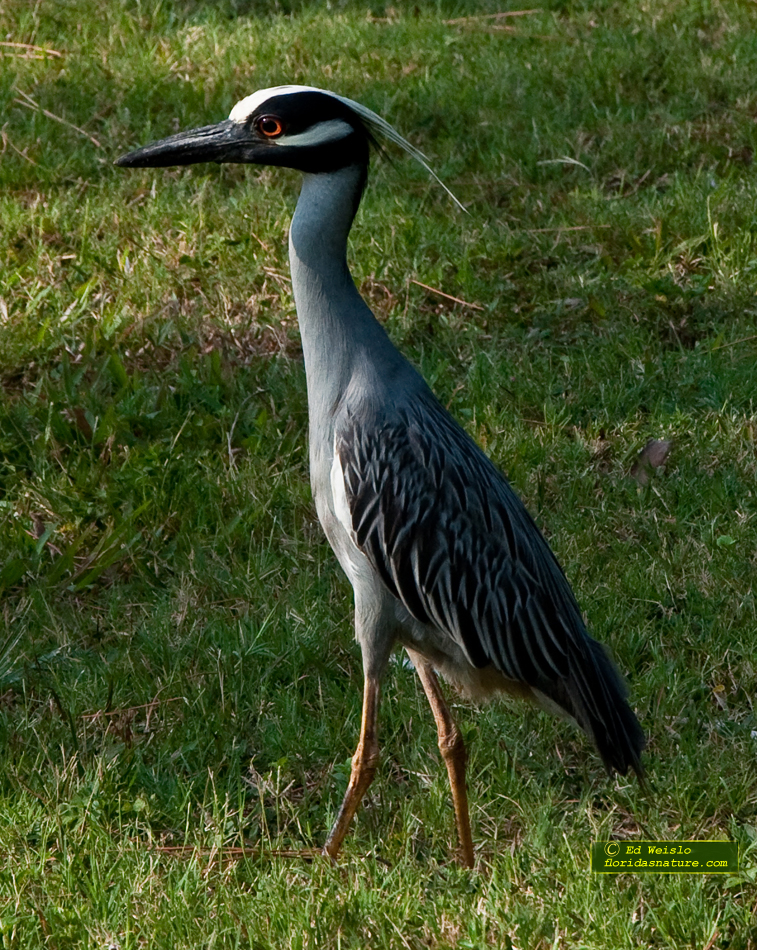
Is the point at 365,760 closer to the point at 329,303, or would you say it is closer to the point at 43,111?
the point at 329,303

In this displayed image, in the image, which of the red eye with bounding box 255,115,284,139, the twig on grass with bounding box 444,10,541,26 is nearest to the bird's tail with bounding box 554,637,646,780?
the red eye with bounding box 255,115,284,139

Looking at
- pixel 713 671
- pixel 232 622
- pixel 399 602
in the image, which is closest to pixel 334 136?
pixel 399 602

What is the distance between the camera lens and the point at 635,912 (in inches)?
128

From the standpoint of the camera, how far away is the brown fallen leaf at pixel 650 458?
527 centimetres

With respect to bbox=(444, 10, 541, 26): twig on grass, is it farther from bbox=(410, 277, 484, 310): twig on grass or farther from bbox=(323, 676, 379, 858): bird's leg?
bbox=(323, 676, 379, 858): bird's leg

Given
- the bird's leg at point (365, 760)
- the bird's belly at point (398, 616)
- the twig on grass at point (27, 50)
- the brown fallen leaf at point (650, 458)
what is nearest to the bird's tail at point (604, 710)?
the bird's belly at point (398, 616)

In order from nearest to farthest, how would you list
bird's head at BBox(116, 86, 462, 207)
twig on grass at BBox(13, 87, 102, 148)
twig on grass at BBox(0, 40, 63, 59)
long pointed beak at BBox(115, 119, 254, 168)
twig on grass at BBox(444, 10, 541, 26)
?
1. bird's head at BBox(116, 86, 462, 207)
2. long pointed beak at BBox(115, 119, 254, 168)
3. twig on grass at BBox(13, 87, 102, 148)
4. twig on grass at BBox(0, 40, 63, 59)
5. twig on grass at BBox(444, 10, 541, 26)

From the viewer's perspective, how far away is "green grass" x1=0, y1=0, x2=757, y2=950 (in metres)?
3.46

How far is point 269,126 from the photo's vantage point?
151 inches

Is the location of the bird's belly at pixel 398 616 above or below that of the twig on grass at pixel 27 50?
below

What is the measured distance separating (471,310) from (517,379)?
26.5 inches

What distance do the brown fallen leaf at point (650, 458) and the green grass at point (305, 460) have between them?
0.05m

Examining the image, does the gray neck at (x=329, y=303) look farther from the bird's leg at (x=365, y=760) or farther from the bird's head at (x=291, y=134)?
the bird's leg at (x=365, y=760)

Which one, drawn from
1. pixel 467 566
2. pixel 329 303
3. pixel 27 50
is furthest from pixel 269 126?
pixel 27 50
